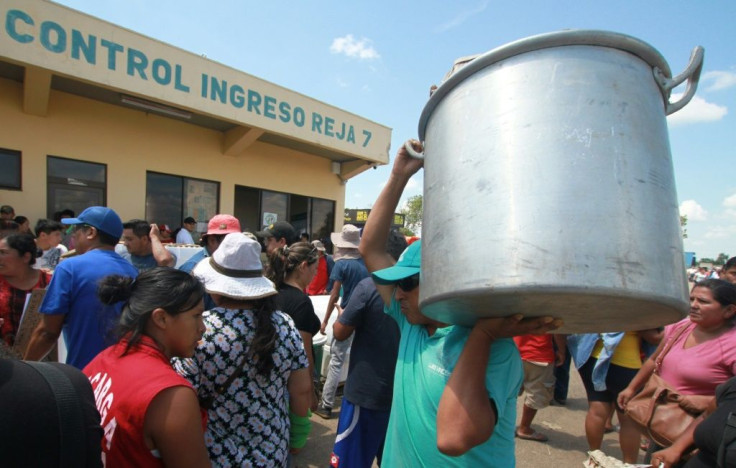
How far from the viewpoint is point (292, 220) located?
12039mm

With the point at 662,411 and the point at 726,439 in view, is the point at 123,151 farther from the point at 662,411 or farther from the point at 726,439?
the point at 726,439

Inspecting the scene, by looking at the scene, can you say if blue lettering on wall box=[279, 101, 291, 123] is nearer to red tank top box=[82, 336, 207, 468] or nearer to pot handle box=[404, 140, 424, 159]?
pot handle box=[404, 140, 424, 159]

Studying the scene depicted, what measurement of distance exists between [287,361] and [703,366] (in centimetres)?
262

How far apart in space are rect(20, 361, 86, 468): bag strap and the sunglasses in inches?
43.8

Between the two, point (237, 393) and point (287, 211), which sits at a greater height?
point (287, 211)

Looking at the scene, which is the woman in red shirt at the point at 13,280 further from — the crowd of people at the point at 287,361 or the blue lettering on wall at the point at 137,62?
the blue lettering on wall at the point at 137,62

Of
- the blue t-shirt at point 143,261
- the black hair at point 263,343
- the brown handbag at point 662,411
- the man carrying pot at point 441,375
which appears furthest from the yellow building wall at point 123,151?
the brown handbag at point 662,411

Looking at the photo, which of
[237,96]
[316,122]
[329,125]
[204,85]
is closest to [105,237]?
[204,85]

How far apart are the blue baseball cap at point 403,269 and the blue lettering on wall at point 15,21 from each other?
7621mm

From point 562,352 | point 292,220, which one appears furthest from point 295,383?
point 292,220

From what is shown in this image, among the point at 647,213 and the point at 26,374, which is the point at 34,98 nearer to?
the point at 26,374

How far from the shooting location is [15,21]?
20.1ft

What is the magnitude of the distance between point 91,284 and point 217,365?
4.21 feet

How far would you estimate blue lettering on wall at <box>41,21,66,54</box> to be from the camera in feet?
21.0
